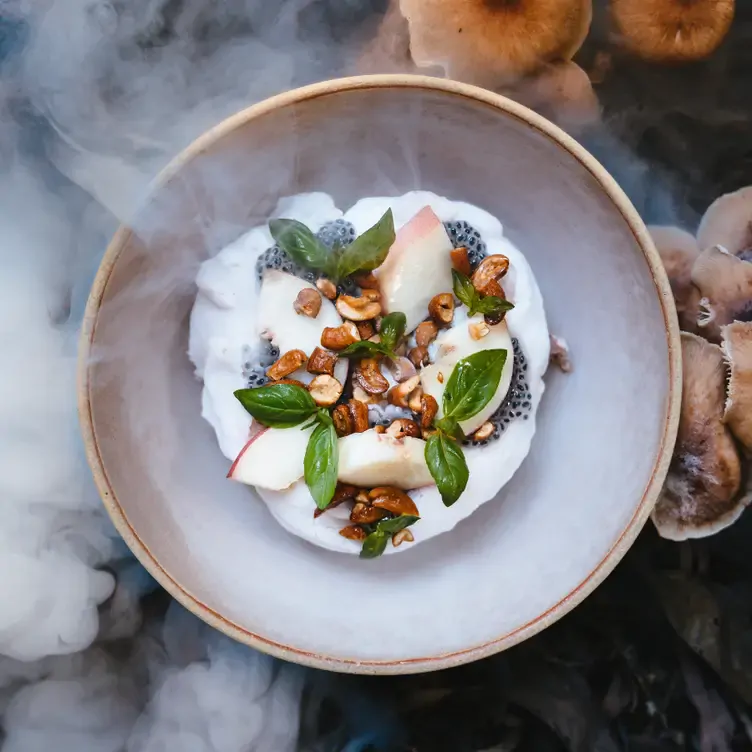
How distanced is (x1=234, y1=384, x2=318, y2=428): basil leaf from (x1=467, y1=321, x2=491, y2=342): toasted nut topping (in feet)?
0.71

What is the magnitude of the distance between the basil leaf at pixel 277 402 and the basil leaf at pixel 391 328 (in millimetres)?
122

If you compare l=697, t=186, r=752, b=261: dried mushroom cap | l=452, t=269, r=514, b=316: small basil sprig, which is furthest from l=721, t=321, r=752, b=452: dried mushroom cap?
l=452, t=269, r=514, b=316: small basil sprig

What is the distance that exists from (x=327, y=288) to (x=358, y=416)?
17 centimetres

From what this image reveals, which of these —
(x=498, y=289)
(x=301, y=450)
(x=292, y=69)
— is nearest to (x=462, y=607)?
(x=301, y=450)

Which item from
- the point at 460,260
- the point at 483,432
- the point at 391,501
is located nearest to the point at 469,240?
the point at 460,260

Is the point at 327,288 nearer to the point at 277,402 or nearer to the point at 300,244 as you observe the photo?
the point at 300,244

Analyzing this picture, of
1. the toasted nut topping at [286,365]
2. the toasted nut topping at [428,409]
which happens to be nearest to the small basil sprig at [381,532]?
the toasted nut topping at [428,409]

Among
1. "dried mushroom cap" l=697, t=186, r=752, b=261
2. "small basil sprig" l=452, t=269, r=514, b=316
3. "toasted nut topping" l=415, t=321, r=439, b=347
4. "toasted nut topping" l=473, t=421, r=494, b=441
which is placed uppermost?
"dried mushroom cap" l=697, t=186, r=752, b=261

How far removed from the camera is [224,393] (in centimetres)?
100

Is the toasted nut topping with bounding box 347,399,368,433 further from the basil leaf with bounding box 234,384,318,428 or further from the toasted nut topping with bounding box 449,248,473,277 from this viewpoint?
the toasted nut topping with bounding box 449,248,473,277

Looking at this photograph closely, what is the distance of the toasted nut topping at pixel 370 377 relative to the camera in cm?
97

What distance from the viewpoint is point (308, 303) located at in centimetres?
96

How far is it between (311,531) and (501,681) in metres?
0.39

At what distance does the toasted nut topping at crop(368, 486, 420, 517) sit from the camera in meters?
0.95
